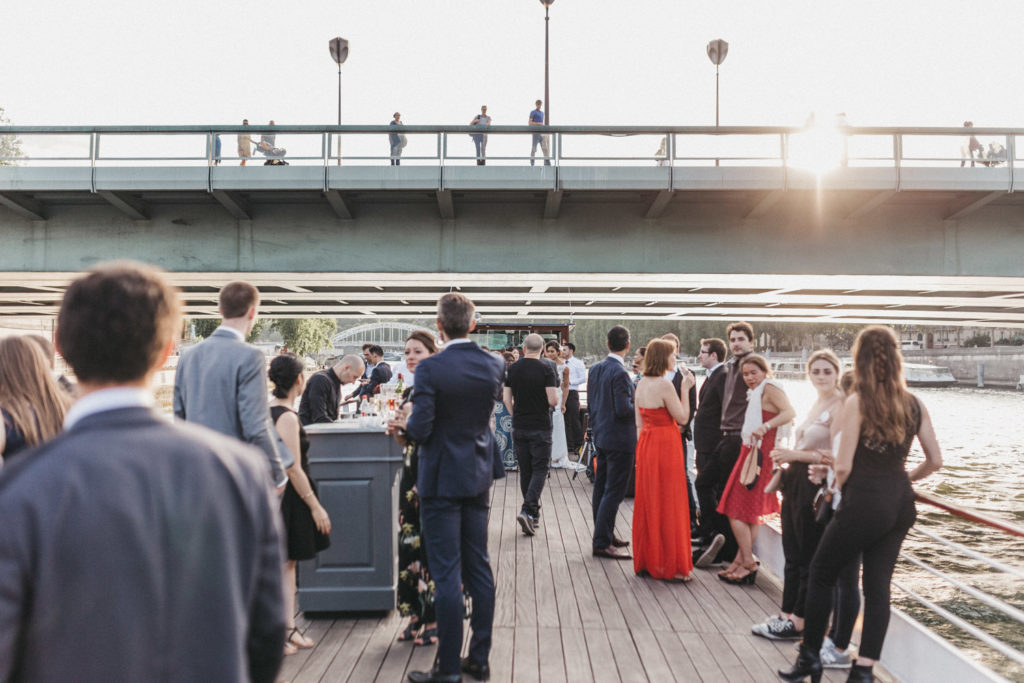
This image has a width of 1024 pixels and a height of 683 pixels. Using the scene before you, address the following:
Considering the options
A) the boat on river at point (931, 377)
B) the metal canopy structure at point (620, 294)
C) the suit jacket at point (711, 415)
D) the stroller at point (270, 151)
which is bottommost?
the boat on river at point (931, 377)

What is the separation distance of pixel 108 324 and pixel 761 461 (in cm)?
557

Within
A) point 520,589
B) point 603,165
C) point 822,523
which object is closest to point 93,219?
point 603,165

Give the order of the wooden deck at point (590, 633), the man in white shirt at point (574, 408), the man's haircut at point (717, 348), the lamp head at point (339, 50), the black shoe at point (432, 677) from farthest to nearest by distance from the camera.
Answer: the lamp head at point (339, 50), the man in white shirt at point (574, 408), the man's haircut at point (717, 348), the wooden deck at point (590, 633), the black shoe at point (432, 677)

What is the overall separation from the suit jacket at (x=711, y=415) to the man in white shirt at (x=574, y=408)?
22.5 feet

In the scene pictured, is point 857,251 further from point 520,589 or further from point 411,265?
point 520,589

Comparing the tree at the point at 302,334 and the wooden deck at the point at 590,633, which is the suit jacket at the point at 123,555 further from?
the tree at the point at 302,334

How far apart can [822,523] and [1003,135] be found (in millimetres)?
11417

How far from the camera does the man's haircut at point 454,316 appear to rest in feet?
13.3

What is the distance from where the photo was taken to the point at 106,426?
49.9 inches

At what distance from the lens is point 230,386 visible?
3.57 meters

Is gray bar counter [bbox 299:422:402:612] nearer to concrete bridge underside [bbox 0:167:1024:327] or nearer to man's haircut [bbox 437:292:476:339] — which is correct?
man's haircut [bbox 437:292:476:339]

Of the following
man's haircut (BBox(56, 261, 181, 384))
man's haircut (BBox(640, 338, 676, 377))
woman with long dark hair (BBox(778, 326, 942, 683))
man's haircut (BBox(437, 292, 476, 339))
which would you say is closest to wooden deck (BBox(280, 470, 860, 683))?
woman with long dark hair (BBox(778, 326, 942, 683))

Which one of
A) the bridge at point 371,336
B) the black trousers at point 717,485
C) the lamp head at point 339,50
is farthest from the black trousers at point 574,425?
the bridge at point 371,336

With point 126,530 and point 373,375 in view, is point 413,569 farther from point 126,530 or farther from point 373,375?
point 373,375
